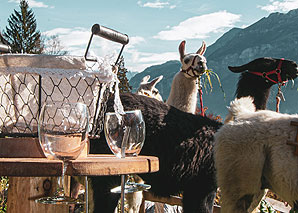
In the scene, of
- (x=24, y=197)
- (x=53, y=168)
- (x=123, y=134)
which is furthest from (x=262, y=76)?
(x=53, y=168)

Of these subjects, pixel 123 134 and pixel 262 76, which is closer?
pixel 123 134

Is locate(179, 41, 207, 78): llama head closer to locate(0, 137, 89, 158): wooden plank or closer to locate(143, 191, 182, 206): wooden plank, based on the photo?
locate(143, 191, 182, 206): wooden plank

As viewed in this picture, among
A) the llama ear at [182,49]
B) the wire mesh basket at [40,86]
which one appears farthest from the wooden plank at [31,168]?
the llama ear at [182,49]

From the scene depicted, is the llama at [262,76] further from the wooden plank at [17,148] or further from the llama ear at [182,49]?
the wooden plank at [17,148]

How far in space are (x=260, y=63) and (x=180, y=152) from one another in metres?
1.78

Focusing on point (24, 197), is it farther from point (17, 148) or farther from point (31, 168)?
point (31, 168)

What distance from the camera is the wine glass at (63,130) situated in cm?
124

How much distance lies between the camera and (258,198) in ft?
10.0

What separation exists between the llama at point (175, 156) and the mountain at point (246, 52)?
10183 centimetres

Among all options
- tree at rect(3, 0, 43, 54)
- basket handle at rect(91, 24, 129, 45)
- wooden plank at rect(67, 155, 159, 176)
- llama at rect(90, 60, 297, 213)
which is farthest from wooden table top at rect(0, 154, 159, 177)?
tree at rect(3, 0, 43, 54)

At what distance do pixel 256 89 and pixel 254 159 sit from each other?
5.25 feet

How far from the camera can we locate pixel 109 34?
61.3 inches

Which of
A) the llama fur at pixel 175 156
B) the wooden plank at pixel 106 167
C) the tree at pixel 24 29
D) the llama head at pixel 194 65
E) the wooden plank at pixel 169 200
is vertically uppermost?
the tree at pixel 24 29

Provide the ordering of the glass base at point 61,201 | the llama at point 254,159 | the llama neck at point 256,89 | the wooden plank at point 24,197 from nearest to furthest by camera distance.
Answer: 1. the glass base at point 61,201
2. the wooden plank at point 24,197
3. the llama at point 254,159
4. the llama neck at point 256,89
